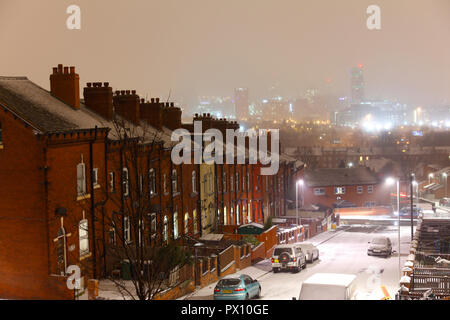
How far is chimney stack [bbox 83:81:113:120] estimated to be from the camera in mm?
36750

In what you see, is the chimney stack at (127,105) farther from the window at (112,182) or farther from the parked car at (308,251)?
the parked car at (308,251)

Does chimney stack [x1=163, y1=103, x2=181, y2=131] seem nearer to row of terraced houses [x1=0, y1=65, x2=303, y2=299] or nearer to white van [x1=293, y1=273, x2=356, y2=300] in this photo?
row of terraced houses [x1=0, y1=65, x2=303, y2=299]

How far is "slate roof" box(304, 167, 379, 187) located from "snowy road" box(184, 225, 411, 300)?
103 feet

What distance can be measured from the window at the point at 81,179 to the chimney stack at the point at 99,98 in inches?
293

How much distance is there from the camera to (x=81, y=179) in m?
29.8

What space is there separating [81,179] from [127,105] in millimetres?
11594

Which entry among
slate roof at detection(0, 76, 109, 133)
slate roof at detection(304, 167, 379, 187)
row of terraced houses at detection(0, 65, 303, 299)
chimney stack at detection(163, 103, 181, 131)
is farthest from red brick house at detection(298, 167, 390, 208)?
slate roof at detection(0, 76, 109, 133)

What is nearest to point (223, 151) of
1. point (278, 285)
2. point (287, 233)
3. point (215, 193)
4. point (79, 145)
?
point (215, 193)

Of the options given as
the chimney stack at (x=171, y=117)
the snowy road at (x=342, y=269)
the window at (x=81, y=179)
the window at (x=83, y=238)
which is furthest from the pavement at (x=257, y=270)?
the chimney stack at (x=171, y=117)

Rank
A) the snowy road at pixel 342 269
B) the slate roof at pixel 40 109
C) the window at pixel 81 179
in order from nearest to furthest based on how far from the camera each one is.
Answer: the slate roof at pixel 40 109 → the window at pixel 81 179 → the snowy road at pixel 342 269

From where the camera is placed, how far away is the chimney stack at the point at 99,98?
1447 inches

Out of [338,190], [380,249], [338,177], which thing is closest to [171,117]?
[380,249]

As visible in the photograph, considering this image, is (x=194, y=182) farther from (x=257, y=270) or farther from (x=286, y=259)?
(x=286, y=259)

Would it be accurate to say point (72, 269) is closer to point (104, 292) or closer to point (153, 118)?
point (104, 292)
